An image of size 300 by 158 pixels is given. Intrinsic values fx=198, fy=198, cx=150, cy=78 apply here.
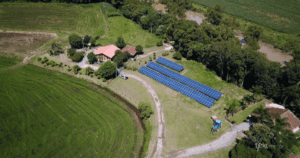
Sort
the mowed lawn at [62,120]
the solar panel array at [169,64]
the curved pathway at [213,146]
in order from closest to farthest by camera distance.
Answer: the curved pathway at [213,146] < the mowed lawn at [62,120] < the solar panel array at [169,64]

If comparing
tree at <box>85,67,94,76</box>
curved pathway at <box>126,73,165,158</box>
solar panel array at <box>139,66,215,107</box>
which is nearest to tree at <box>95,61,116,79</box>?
tree at <box>85,67,94,76</box>

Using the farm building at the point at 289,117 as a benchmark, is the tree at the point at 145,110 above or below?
below

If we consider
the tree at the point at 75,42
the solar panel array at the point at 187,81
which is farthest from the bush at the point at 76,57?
the solar panel array at the point at 187,81

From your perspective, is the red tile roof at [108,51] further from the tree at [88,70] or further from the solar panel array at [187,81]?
the solar panel array at [187,81]

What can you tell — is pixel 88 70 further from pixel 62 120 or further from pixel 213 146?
pixel 213 146

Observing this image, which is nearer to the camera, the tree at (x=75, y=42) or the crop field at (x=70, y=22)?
the tree at (x=75, y=42)

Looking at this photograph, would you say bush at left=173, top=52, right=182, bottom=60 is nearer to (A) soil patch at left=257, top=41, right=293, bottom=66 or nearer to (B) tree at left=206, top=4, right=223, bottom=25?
(A) soil patch at left=257, top=41, right=293, bottom=66

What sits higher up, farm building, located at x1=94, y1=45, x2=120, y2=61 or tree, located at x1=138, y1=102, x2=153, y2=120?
farm building, located at x1=94, y1=45, x2=120, y2=61
